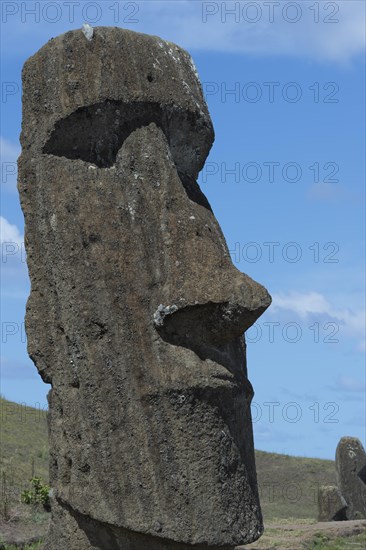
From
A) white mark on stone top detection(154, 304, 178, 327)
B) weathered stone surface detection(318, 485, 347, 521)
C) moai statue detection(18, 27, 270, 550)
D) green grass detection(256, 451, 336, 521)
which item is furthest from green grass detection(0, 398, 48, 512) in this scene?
white mark on stone top detection(154, 304, 178, 327)

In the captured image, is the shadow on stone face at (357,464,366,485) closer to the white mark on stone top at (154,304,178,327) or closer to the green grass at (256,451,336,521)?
the green grass at (256,451,336,521)

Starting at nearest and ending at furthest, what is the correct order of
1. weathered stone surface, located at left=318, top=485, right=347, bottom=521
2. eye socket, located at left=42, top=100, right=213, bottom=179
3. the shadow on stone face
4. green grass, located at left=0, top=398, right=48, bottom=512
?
eye socket, located at left=42, top=100, right=213, bottom=179
green grass, located at left=0, top=398, right=48, bottom=512
weathered stone surface, located at left=318, top=485, right=347, bottom=521
the shadow on stone face

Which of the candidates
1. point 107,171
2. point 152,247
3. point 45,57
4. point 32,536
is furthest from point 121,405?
point 32,536

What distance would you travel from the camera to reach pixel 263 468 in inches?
1288

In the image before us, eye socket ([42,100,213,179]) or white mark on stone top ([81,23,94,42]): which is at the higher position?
white mark on stone top ([81,23,94,42])

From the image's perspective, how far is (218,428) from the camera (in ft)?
22.7

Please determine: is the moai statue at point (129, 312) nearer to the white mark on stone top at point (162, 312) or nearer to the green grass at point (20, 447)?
the white mark on stone top at point (162, 312)

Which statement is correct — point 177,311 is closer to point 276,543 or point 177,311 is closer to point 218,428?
point 218,428

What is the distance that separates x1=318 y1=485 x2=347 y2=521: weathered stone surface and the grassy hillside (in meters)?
1.10

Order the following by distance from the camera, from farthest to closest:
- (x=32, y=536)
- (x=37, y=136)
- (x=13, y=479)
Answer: (x=13, y=479), (x=32, y=536), (x=37, y=136)

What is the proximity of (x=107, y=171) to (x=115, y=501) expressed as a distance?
2.21 m

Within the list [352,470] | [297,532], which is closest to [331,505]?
[352,470]

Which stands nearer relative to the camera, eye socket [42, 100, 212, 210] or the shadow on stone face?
eye socket [42, 100, 212, 210]

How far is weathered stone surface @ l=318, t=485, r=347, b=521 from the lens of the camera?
21203mm
